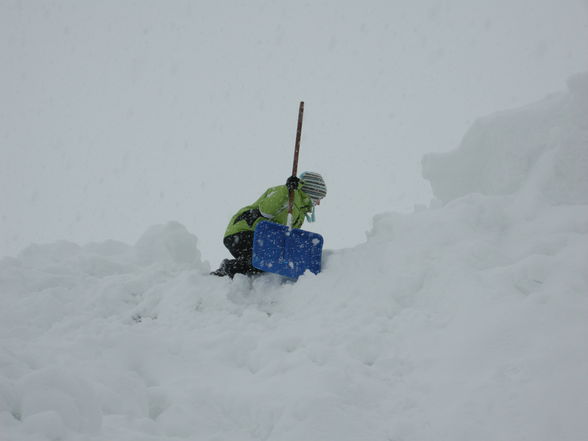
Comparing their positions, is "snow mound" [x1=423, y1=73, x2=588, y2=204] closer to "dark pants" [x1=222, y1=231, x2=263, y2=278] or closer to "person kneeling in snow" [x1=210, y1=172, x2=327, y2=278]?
"person kneeling in snow" [x1=210, y1=172, x2=327, y2=278]

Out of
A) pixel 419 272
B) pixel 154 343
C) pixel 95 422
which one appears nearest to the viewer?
pixel 95 422

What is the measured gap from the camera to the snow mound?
14.4 ft

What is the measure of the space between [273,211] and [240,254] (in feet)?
2.07

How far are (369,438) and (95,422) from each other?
1.31 metres

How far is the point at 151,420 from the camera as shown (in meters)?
2.38

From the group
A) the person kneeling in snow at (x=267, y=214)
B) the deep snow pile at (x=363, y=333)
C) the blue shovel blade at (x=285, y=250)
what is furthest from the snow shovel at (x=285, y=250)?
the person kneeling in snow at (x=267, y=214)

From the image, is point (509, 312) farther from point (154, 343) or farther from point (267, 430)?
point (154, 343)

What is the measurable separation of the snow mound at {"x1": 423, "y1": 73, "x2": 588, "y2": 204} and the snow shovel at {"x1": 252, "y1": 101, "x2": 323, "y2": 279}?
2240mm

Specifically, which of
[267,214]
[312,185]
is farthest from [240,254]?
[312,185]

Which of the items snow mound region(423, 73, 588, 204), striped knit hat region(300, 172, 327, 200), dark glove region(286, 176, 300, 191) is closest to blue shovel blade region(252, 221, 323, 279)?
dark glove region(286, 176, 300, 191)

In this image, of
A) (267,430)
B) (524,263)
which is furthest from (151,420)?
(524,263)

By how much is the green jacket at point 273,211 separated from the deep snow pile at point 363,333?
70cm

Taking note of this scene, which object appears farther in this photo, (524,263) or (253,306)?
(253,306)

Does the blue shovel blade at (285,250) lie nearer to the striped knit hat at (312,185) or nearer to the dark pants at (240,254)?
the dark pants at (240,254)
